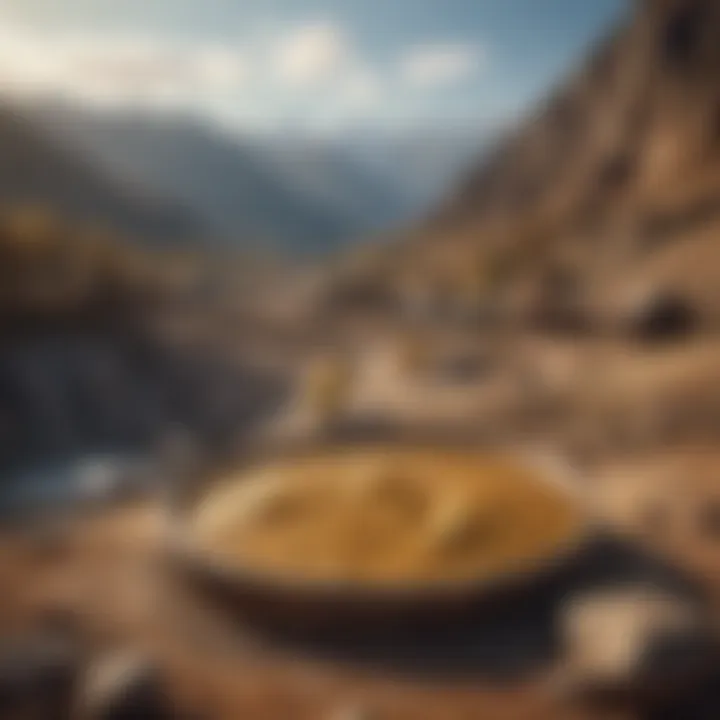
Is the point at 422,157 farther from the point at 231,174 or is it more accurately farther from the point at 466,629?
the point at 466,629

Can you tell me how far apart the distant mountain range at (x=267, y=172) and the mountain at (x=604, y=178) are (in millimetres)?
1599

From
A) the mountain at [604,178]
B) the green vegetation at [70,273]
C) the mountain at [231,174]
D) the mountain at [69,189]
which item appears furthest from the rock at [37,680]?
the mountain at [604,178]

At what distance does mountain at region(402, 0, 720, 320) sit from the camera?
19.3m

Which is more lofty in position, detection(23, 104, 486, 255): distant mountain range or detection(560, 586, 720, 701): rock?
detection(23, 104, 486, 255): distant mountain range

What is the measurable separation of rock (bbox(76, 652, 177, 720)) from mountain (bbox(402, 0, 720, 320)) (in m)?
13.8

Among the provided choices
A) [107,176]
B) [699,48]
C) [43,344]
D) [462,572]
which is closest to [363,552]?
[462,572]

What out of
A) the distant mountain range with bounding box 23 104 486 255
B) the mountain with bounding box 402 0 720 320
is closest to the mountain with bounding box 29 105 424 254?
the distant mountain range with bounding box 23 104 486 255

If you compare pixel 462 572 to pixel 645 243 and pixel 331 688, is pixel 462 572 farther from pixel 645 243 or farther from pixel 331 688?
pixel 645 243

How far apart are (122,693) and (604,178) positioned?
20656 mm

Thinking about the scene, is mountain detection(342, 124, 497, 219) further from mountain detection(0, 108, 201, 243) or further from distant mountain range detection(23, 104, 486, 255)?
mountain detection(0, 108, 201, 243)

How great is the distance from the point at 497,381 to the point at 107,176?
6.91 m

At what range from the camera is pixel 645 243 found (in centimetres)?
1884

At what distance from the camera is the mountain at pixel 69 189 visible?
42.1 feet

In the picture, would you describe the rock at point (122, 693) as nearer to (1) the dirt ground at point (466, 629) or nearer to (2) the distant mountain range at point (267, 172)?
(1) the dirt ground at point (466, 629)
